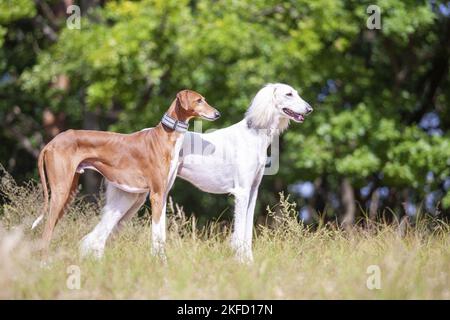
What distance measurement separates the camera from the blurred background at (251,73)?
13180 mm

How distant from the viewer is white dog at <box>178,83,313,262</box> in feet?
A: 22.7

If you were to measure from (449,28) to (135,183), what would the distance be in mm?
12125

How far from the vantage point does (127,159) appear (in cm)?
653

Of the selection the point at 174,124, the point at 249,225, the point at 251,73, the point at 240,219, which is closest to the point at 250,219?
the point at 249,225

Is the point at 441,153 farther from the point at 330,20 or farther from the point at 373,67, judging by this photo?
the point at 373,67

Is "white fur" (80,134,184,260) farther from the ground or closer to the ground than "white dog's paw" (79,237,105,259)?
farther from the ground

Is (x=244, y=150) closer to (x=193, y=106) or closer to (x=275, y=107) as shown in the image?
(x=275, y=107)

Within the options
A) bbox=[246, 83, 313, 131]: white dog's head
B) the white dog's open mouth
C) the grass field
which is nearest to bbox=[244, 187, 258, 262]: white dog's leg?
the grass field

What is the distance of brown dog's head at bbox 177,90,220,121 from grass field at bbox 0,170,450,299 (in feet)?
3.89

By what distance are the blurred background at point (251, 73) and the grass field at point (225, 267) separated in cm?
471

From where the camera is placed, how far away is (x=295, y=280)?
5.78 metres

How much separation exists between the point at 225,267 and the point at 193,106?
4.85 ft

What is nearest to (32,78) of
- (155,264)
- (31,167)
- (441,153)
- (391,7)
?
(31,167)

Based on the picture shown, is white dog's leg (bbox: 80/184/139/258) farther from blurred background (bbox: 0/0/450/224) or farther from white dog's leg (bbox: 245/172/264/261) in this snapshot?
blurred background (bbox: 0/0/450/224)
